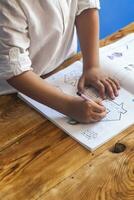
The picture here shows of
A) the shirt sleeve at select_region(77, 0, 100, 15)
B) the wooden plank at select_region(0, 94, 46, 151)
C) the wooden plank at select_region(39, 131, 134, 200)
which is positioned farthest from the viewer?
the shirt sleeve at select_region(77, 0, 100, 15)

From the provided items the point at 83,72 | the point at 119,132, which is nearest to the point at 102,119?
the point at 119,132

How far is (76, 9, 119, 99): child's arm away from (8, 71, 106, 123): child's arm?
0.19ft

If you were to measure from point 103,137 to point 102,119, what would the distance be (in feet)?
0.17

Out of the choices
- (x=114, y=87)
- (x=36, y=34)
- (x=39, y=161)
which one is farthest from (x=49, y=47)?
(x=39, y=161)

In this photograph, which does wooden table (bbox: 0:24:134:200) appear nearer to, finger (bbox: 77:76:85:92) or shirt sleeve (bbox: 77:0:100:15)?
finger (bbox: 77:76:85:92)

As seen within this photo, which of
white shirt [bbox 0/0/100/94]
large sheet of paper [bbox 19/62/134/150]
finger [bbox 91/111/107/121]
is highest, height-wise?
white shirt [bbox 0/0/100/94]

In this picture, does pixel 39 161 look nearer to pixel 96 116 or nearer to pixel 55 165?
pixel 55 165

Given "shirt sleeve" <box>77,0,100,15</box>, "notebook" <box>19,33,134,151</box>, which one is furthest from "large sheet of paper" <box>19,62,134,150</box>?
"shirt sleeve" <box>77,0,100,15</box>

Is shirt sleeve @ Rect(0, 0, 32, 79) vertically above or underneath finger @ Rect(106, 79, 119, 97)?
above

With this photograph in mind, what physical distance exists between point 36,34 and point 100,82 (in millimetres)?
168

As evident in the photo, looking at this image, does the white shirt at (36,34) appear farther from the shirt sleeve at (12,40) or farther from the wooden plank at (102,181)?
the wooden plank at (102,181)

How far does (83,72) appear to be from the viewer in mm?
858

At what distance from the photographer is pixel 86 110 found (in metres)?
0.73

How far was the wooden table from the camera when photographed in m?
0.61
